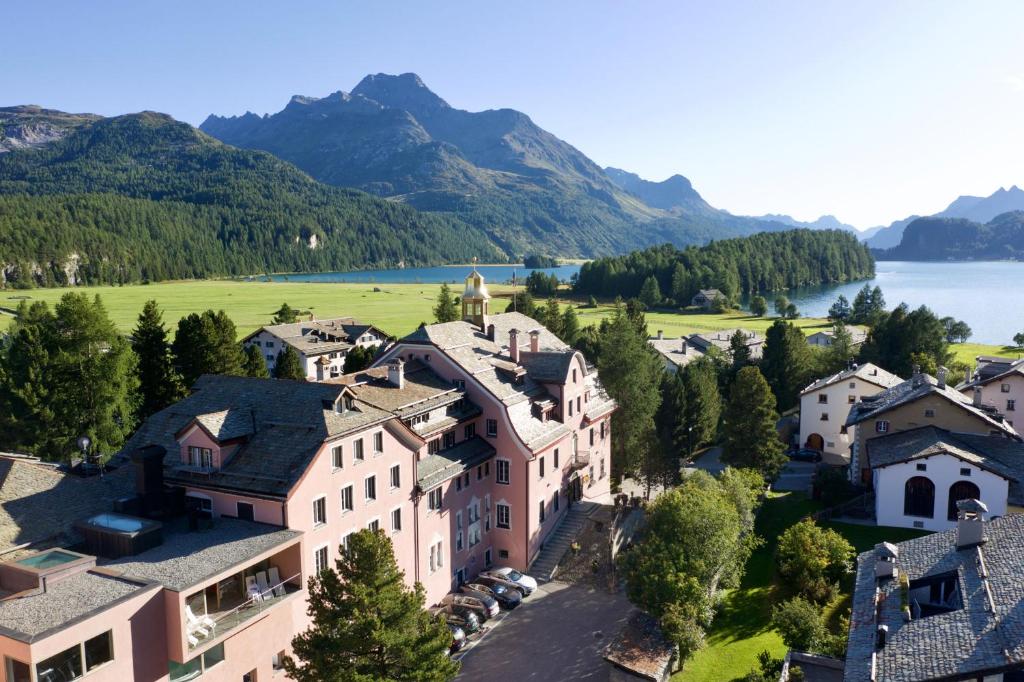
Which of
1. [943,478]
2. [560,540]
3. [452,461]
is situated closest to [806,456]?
[943,478]

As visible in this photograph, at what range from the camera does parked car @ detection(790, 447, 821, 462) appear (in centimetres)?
6988

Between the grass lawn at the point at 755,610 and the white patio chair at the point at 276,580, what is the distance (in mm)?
19610

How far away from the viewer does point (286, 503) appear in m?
31.1

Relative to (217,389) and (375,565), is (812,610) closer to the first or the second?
(375,565)

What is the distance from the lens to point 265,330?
96625 millimetres

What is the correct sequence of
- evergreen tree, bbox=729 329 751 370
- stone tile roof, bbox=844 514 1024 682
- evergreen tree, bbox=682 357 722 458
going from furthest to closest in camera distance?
evergreen tree, bbox=729 329 751 370
evergreen tree, bbox=682 357 722 458
stone tile roof, bbox=844 514 1024 682

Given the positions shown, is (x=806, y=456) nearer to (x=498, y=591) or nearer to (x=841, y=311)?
(x=498, y=591)

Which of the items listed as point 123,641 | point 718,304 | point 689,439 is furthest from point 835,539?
point 718,304

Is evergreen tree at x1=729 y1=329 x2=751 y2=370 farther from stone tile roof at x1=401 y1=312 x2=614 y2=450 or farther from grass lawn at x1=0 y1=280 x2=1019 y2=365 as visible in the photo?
grass lawn at x1=0 y1=280 x2=1019 y2=365

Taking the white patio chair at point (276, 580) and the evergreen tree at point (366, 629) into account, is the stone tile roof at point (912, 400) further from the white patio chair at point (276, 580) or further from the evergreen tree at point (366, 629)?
the white patio chair at point (276, 580)

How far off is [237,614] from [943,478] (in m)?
44.6

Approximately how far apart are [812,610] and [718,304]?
15853 centimetres

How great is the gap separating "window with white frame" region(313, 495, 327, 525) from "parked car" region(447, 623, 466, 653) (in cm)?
978

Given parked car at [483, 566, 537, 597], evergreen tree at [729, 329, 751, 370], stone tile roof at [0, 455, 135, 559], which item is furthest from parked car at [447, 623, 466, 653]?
evergreen tree at [729, 329, 751, 370]
